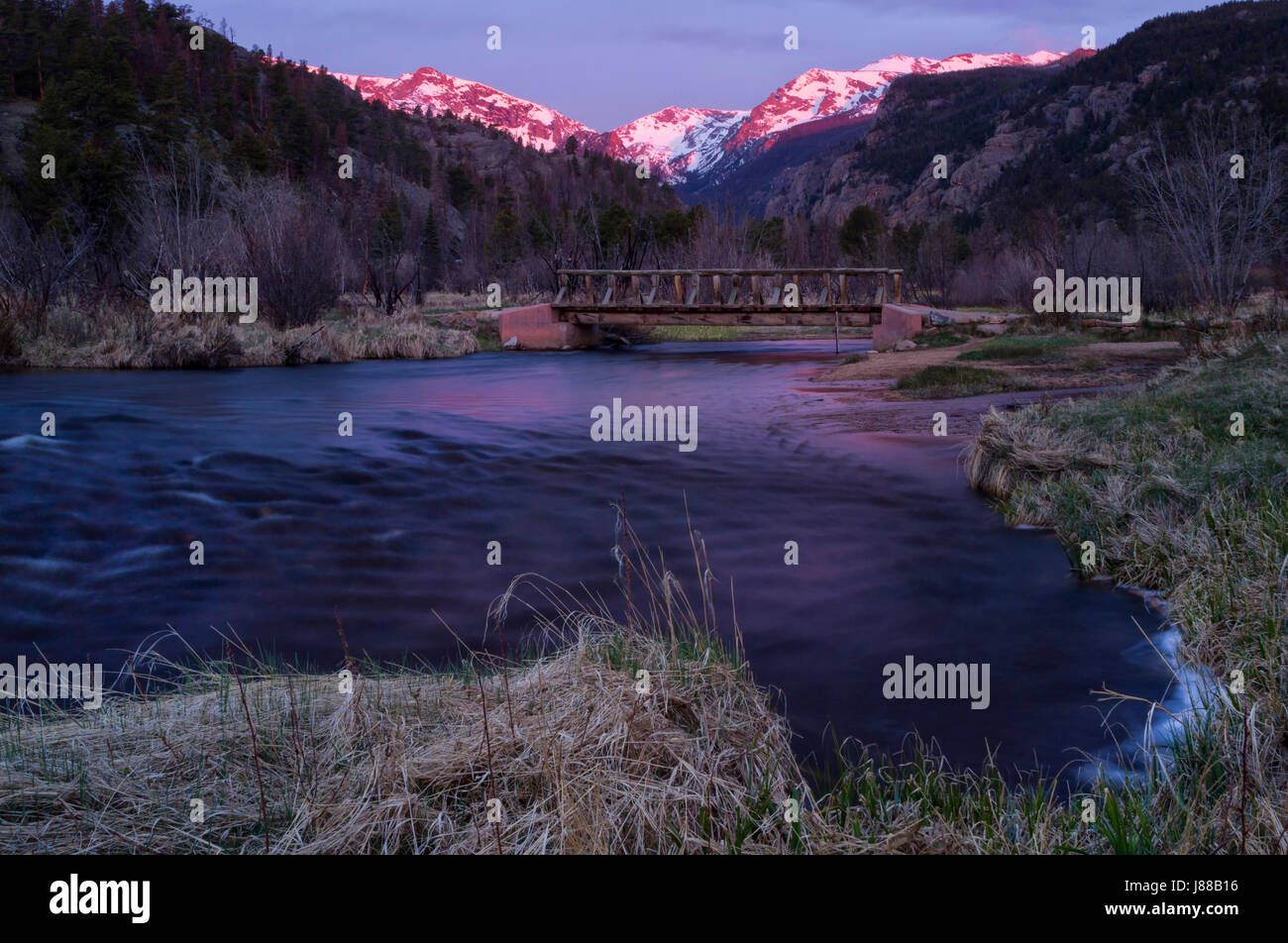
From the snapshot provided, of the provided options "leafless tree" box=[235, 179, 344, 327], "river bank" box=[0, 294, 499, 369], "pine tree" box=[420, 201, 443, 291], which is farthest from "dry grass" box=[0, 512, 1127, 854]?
"pine tree" box=[420, 201, 443, 291]

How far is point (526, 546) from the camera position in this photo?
915 cm

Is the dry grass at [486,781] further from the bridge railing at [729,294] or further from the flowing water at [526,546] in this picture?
the bridge railing at [729,294]

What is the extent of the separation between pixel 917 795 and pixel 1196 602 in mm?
2986

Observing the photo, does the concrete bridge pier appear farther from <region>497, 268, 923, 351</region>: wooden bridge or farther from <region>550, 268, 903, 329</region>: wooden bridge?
<region>550, 268, 903, 329</region>: wooden bridge

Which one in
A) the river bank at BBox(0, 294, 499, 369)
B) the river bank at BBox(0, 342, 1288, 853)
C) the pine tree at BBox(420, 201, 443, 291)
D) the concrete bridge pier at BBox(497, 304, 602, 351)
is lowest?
the river bank at BBox(0, 342, 1288, 853)

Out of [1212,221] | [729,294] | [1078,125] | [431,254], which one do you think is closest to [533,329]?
[729,294]

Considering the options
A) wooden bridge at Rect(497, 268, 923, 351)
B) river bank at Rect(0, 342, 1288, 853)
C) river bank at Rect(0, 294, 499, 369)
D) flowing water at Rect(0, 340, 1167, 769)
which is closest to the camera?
river bank at Rect(0, 342, 1288, 853)

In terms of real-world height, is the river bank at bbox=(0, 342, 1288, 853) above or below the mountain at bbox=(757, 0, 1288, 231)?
below

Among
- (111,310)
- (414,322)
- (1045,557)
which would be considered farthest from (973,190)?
(1045,557)

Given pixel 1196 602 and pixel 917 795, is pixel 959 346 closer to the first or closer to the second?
pixel 1196 602

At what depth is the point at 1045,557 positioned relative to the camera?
313 inches

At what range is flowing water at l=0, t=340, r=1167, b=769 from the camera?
19.7 ft

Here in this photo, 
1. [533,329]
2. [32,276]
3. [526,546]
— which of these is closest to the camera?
[526,546]

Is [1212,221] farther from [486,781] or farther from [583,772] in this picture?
[486,781]
